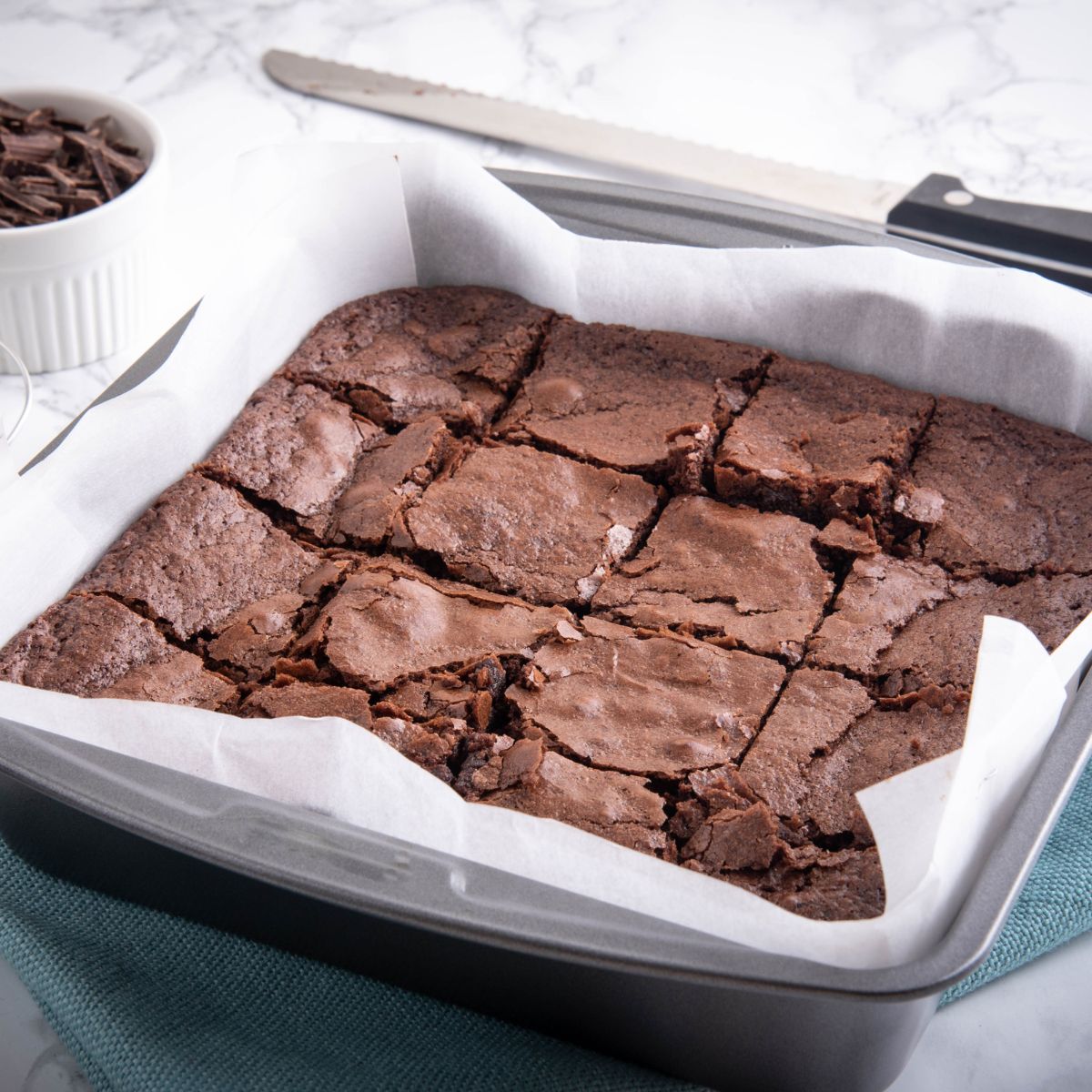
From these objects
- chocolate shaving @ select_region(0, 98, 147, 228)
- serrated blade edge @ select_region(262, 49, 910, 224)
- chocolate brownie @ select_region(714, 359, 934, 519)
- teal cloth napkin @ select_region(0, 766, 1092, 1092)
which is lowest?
teal cloth napkin @ select_region(0, 766, 1092, 1092)

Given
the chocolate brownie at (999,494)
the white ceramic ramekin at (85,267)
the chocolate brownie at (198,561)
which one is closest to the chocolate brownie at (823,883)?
the chocolate brownie at (999,494)

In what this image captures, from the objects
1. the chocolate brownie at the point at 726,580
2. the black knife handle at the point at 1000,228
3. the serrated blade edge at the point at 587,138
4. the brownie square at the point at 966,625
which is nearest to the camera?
the brownie square at the point at 966,625

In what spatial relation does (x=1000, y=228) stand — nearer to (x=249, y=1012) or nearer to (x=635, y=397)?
(x=635, y=397)

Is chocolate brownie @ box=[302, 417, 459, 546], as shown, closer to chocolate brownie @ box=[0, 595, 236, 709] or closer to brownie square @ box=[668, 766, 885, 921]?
chocolate brownie @ box=[0, 595, 236, 709]

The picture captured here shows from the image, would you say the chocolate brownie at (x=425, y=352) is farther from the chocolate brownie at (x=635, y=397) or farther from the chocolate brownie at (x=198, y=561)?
the chocolate brownie at (x=198, y=561)

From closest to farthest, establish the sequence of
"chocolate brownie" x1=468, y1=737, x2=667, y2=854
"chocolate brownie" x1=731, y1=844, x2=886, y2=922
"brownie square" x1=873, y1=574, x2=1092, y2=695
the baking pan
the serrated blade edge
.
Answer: the baking pan < "chocolate brownie" x1=731, y1=844, x2=886, y2=922 < "chocolate brownie" x1=468, y1=737, x2=667, y2=854 < "brownie square" x1=873, y1=574, x2=1092, y2=695 < the serrated blade edge

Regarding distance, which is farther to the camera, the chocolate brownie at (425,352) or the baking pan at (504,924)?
the chocolate brownie at (425,352)

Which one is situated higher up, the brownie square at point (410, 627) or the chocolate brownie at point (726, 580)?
the brownie square at point (410, 627)

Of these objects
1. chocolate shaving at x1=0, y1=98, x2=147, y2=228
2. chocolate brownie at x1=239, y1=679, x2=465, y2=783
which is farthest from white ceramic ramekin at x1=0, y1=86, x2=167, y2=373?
chocolate brownie at x1=239, y1=679, x2=465, y2=783
